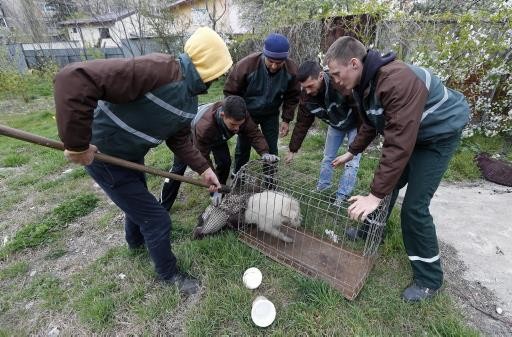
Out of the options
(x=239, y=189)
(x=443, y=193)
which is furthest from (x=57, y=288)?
(x=443, y=193)

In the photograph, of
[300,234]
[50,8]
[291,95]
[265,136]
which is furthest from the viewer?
[50,8]

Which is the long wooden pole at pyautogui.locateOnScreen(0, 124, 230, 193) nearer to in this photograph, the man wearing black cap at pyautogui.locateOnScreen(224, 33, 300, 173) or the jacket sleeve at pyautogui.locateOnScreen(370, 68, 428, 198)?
the man wearing black cap at pyautogui.locateOnScreen(224, 33, 300, 173)

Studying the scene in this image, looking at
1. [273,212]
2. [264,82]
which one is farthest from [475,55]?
[273,212]

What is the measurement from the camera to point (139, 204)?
7.50 feet

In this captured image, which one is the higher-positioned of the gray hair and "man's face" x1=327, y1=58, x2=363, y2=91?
the gray hair

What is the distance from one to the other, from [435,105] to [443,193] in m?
2.48

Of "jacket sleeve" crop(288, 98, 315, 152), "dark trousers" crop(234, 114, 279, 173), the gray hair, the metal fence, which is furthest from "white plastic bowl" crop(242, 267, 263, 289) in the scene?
the metal fence

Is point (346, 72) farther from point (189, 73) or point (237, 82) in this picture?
point (237, 82)

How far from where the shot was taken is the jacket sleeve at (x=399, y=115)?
1.84 metres

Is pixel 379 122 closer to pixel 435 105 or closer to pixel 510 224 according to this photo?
pixel 435 105

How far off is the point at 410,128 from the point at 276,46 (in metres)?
1.74

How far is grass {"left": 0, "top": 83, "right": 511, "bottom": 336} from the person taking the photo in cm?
228

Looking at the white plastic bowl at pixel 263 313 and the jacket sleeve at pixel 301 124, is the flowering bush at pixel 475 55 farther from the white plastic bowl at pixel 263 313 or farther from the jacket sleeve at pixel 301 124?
the white plastic bowl at pixel 263 313

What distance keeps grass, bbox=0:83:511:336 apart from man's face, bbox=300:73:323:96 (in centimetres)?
154
